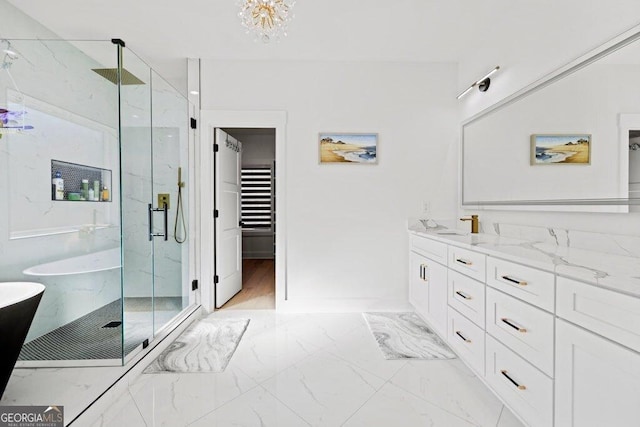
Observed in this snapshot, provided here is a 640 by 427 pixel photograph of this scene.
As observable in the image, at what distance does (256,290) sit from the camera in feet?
12.5

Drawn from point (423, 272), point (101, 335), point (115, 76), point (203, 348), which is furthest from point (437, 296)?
point (115, 76)

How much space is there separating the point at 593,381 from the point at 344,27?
9.12 feet

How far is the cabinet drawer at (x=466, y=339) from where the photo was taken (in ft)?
5.58

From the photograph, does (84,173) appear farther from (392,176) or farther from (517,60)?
(517,60)

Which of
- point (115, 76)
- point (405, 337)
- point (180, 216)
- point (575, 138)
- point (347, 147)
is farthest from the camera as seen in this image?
point (347, 147)

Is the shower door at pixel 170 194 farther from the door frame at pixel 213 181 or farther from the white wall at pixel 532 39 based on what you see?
the white wall at pixel 532 39

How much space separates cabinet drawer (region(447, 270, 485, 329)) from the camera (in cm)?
171

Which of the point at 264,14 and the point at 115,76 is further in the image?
the point at 115,76

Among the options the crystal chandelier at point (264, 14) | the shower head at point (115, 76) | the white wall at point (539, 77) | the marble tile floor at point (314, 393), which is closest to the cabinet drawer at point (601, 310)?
the white wall at point (539, 77)

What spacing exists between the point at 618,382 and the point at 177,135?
11.5ft

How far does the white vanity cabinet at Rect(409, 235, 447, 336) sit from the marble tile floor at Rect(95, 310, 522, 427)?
378 mm

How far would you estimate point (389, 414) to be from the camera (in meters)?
1.58

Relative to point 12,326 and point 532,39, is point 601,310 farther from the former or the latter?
point 12,326

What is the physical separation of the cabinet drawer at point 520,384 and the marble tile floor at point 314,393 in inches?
8.9
